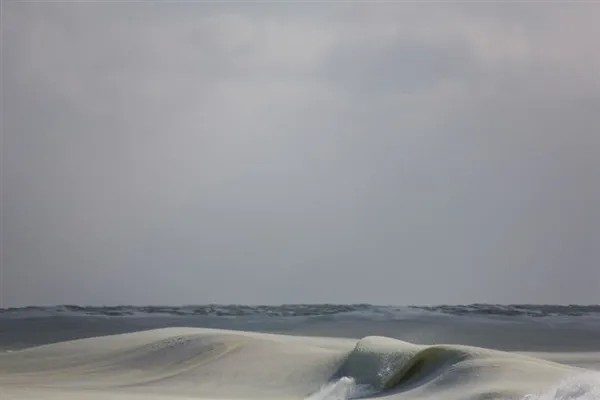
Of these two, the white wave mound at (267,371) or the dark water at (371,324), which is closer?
the white wave mound at (267,371)

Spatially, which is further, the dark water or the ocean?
the dark water

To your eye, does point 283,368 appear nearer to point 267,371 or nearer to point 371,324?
point 267,371

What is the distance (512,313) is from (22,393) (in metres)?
12.0

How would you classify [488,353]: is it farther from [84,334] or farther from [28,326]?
[28,326]

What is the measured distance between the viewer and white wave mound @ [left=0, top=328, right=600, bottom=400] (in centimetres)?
400

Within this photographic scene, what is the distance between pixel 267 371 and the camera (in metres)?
5.61

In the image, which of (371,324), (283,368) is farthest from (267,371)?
(371,324)

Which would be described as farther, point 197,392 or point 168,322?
point 168,322

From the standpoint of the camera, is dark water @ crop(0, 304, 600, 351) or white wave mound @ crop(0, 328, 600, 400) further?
dark water @ crop(0, 304, 600, 351)

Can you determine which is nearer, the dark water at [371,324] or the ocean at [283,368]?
the ocean at [283,368]

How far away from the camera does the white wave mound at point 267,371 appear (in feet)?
13.1

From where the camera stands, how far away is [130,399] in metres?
4.53

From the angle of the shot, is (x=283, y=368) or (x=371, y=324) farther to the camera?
(x=371, y=324)

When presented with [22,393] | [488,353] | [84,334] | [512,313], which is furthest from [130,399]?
[512,313]
